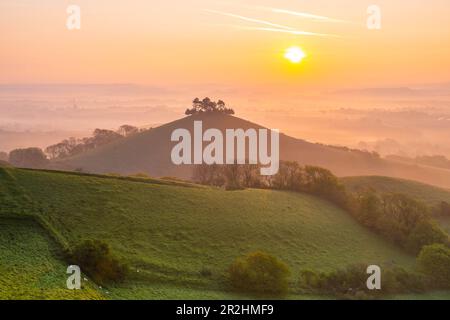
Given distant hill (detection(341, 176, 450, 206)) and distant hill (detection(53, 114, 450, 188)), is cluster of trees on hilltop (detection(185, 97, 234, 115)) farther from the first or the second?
distant hill (detection(341, 176, 450, 206))

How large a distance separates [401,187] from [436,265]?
5003cm

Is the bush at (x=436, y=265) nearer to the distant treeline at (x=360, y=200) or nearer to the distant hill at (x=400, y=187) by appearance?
the distant treeline at (x=360, y=200)

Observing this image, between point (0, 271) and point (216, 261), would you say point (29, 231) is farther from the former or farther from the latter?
point (216, 261)

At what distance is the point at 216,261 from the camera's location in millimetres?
55312

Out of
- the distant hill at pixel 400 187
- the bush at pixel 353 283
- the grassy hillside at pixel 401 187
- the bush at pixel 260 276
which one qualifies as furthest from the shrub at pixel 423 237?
the bush at pixel 260 276

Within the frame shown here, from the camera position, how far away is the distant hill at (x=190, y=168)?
15275 cm

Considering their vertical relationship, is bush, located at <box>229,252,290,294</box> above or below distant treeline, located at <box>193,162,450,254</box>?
below

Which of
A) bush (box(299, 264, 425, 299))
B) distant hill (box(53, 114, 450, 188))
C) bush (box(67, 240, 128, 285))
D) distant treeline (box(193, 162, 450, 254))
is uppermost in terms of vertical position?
distant hill (box(53, 114, 450, 188))

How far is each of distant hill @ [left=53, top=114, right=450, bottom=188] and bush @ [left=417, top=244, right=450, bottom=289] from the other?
8946cm

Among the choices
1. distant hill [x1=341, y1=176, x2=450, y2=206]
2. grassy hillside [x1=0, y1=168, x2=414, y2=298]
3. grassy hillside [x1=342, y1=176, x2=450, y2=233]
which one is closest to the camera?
grassy hillside [x1=0, y1=168, x2=414, y2=298]

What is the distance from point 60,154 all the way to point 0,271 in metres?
152

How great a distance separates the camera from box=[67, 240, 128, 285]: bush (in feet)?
146

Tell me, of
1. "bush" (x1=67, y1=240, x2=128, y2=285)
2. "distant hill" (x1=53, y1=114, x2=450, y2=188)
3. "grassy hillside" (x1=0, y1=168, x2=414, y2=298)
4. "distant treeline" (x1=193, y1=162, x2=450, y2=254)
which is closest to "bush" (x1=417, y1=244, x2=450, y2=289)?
Answer: "grassy hillside" (x1=0, y1=168, x2=414, y2=298)
